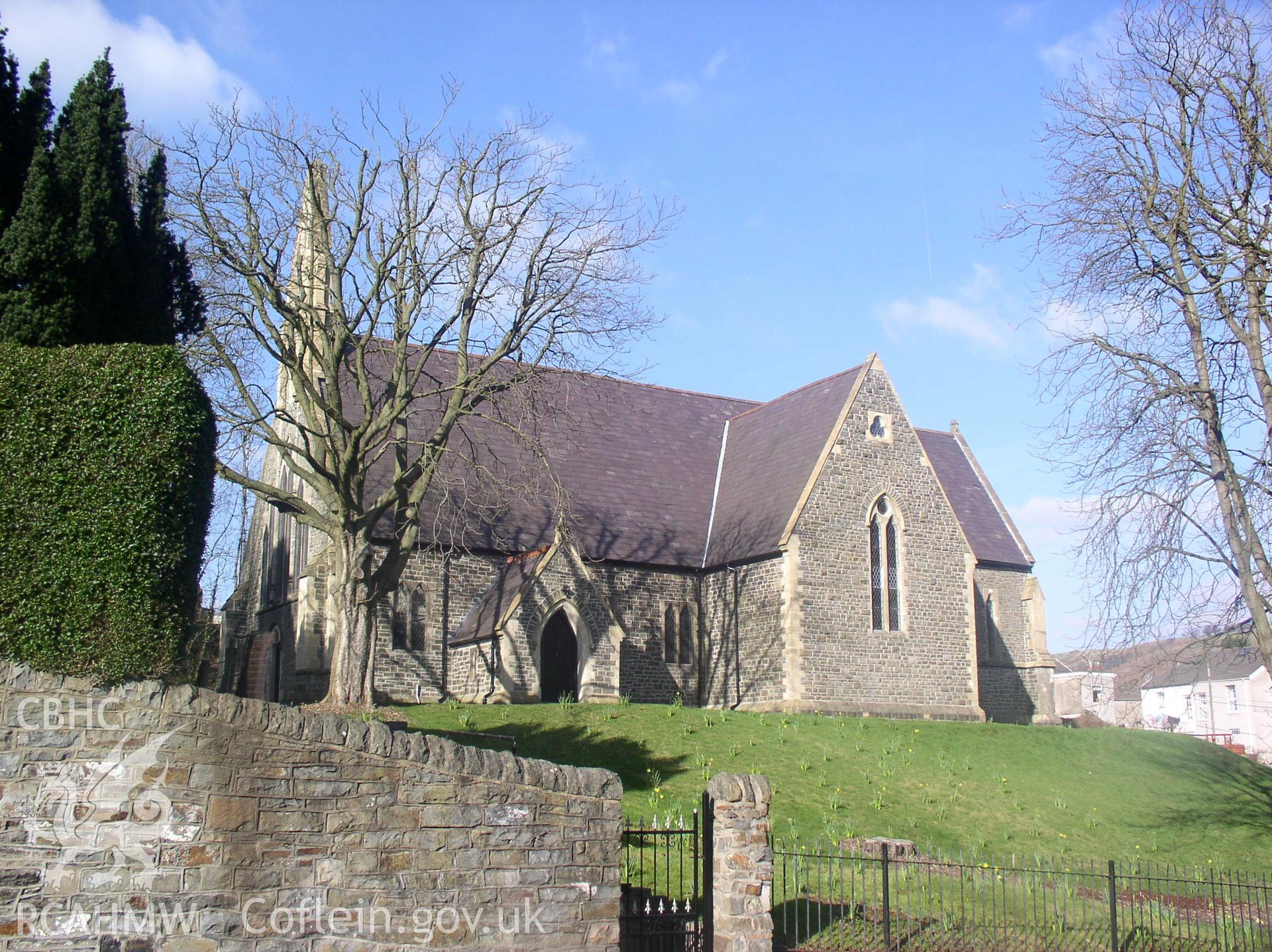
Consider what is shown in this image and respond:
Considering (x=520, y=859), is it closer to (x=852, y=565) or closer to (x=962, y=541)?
(x=852, y=565)

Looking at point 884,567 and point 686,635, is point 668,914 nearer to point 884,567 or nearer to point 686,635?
point 686,635

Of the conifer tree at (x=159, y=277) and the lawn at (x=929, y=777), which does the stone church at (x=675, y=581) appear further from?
the conifer tree at (x=159, y=277)

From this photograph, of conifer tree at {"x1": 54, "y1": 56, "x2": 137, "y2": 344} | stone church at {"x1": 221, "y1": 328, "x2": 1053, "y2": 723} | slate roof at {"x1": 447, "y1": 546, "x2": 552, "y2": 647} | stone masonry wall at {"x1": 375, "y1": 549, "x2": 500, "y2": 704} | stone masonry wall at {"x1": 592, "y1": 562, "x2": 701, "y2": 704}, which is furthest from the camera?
stone masonry wall at {"x1": 592, "y1": 562, "x2": 701, "y2": 704}

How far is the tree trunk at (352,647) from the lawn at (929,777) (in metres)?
1.27

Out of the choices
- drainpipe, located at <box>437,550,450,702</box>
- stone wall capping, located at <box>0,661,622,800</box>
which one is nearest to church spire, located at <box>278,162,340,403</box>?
drainpipe, located at <box>437,550,450,702</box>

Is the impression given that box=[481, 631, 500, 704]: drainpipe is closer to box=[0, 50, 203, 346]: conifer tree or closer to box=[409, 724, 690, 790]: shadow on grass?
box=[409, 724, 690, 790]: shadow on grass

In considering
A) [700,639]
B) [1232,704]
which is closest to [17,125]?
[700,639]

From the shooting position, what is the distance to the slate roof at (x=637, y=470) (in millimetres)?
27734

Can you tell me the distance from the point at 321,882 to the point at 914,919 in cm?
790

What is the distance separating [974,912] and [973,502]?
27.1 m

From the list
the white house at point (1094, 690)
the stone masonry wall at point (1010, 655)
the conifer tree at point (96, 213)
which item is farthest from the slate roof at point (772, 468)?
the white house at point (1094, 690)

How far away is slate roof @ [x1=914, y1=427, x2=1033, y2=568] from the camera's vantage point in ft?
123

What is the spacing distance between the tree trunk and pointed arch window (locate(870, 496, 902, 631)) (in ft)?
47.3

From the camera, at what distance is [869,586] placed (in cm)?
2908
